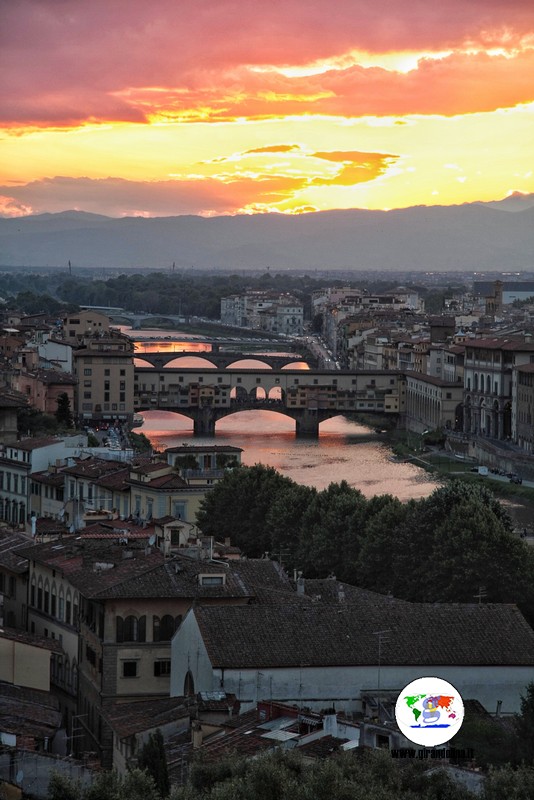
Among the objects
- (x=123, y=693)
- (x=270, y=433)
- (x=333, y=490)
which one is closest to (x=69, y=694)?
(x=123, y=693)

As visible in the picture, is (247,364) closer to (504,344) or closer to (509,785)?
(504,344)

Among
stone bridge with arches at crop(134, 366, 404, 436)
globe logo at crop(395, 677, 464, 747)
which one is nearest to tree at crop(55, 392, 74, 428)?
stone bridge with arches at crop(134, 366, 404, 436)

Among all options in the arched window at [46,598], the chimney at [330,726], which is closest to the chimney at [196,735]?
the chimney at [330,726]

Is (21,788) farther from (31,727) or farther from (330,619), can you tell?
(330,619)

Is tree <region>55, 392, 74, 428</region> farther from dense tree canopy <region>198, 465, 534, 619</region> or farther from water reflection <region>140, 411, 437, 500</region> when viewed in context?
dense tree canopy <region>198, 465, 534, 619</region>

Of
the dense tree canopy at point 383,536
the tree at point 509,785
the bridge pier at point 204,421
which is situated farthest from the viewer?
the bridge pier at point 204,421

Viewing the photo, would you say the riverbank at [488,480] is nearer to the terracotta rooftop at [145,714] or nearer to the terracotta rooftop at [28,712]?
the terracotta rooftop at [28,712]
